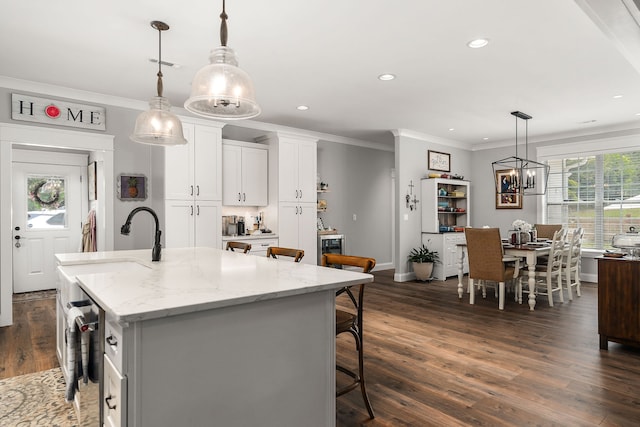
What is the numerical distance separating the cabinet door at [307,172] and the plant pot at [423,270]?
2116 mm

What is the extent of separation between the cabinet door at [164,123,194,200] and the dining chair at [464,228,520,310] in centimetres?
360

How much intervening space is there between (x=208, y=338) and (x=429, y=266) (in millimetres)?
5706

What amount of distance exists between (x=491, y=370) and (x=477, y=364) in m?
0.13

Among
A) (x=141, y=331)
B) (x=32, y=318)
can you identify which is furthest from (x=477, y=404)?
(x=32, y=318)

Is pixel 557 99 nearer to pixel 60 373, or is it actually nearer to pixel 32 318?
pixel 60 373

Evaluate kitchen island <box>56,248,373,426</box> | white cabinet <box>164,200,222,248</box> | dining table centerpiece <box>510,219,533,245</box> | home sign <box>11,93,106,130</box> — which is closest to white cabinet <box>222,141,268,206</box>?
white cabinet <box>164,200,222,248</box>

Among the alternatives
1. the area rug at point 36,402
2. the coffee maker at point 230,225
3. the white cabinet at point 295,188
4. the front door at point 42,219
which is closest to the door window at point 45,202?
the front door at point 42,219

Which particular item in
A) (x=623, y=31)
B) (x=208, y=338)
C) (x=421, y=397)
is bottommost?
(x=421, y=397)

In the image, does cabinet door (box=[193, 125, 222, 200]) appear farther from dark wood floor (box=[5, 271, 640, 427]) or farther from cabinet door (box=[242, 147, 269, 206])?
dark wood floor (box=[5, 271, 640, 427])

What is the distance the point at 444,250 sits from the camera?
6836mm

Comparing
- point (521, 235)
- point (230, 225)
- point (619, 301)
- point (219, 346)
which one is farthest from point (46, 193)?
point (619, 301)

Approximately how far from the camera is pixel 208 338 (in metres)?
1.44

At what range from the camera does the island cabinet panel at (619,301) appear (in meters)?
3.20

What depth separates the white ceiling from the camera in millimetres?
2734
